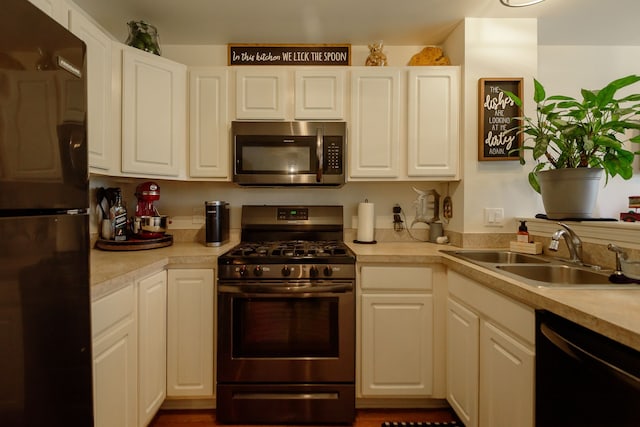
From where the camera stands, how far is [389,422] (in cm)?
175

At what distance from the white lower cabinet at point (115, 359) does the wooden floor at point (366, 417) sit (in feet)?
1.35

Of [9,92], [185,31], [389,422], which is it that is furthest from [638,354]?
[185,31]

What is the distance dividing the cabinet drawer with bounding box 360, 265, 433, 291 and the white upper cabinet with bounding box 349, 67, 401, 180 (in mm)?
667

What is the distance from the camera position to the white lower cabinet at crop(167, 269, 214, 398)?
174cm

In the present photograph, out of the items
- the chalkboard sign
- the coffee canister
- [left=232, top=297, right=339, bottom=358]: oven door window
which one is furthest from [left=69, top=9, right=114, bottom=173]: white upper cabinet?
the chalkboard sign

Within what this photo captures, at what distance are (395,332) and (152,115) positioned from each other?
1998 mm

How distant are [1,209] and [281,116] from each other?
1.66 metres

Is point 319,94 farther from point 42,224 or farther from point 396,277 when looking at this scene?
point 42,224

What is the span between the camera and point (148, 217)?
2.05 metres

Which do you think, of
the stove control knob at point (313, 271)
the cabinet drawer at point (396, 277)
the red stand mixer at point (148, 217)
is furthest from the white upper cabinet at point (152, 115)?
the cabinet drawer at point (396, 277)

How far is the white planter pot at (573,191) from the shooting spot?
1.55 metres

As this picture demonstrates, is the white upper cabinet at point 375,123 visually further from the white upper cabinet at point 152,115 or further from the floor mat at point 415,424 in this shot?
the floor mat at point 415,424

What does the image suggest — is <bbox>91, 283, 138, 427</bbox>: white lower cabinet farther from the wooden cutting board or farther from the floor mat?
the floor mat

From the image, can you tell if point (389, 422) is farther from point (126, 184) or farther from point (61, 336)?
point (126, 184)
